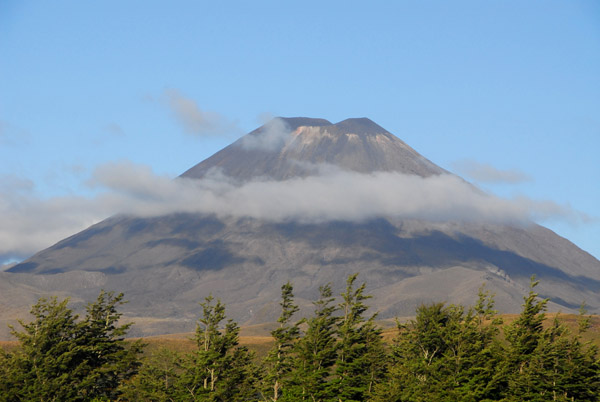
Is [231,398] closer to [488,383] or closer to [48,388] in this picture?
[48,388]

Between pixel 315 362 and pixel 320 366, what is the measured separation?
692 mm

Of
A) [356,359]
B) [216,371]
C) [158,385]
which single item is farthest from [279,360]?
[158,385]

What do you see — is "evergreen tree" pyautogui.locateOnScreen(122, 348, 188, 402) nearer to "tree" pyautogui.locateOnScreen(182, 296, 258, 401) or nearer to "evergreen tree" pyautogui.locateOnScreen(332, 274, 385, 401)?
"tree" pyautogui.locateOnScreen(182, 296, 258, 401)

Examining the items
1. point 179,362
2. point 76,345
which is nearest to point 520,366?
point 179,362

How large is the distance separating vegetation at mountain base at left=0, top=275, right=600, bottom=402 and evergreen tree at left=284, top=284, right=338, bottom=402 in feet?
0.35

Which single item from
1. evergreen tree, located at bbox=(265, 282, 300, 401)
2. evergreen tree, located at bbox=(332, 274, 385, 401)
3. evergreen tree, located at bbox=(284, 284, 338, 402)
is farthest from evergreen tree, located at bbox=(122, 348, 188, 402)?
evergreen tree, located at bbox=(332, 274, 385, 401)

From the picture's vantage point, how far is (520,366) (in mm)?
84938

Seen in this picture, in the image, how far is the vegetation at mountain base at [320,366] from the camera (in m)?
79.1

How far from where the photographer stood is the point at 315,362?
272 ft

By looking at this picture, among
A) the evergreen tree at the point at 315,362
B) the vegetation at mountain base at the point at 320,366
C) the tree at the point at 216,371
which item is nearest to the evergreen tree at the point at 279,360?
the vegetation at mountain base at the point at 320,366

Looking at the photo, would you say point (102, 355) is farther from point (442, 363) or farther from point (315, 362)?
point (442, 363)

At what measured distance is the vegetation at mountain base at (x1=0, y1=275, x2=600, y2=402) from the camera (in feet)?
260

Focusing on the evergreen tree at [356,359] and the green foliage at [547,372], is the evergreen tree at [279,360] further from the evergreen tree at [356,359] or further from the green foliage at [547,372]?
the green foliage at [547,372]

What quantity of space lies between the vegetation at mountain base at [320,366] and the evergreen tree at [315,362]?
11cm
